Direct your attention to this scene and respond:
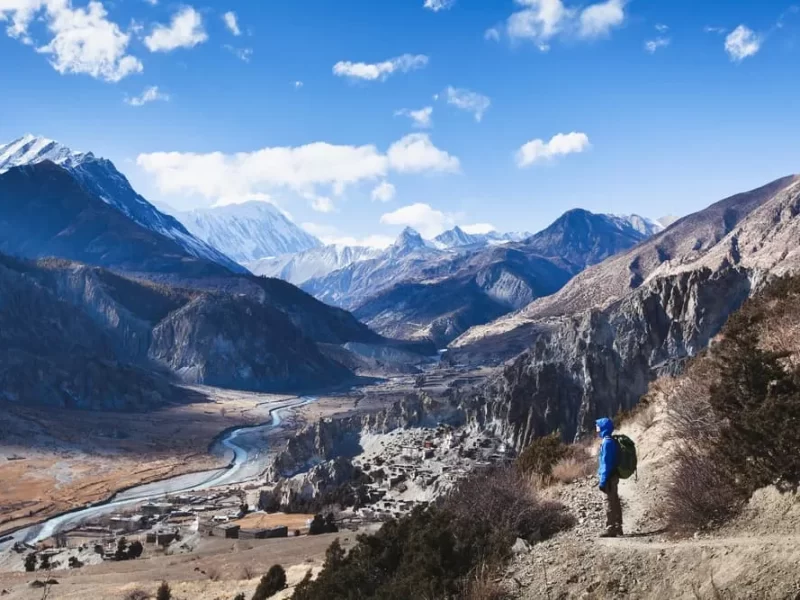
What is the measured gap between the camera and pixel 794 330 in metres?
13.0

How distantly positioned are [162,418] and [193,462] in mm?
40269

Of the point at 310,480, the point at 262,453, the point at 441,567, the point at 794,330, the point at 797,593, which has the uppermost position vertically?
the point at 794,330

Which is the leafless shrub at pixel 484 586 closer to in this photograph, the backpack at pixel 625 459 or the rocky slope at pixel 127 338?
the backpack at pixel 625 459

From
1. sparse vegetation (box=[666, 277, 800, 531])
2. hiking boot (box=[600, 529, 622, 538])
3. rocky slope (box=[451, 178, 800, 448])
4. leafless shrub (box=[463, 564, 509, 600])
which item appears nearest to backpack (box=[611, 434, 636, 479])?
sparse vegetation (box=[666, 277, 800, 531])

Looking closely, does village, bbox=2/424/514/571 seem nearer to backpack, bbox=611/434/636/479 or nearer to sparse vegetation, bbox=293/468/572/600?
sparse vegetation, bbox=293/468/572/600

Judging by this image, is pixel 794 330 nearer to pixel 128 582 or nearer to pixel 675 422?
pixel 675 422

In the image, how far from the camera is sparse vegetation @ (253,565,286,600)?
2022cm

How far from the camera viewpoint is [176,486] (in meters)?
77.8

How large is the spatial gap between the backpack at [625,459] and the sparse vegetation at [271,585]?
1288 cm

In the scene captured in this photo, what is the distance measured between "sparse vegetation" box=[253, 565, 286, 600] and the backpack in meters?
12.9

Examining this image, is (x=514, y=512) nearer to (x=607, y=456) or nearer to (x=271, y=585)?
(x=607, y=456)

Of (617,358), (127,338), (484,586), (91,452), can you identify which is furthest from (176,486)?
(127,338)

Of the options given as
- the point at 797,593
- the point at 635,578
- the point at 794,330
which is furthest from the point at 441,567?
the point at 794,330

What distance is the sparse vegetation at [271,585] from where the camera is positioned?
796 inches
